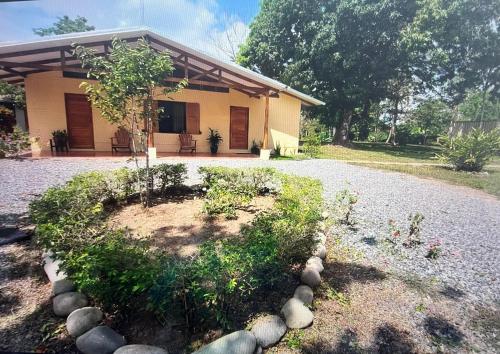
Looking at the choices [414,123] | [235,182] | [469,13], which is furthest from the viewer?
[235,182]

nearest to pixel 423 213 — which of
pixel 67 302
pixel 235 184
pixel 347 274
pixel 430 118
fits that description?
pixel 430 118

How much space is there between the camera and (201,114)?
10.2 metres

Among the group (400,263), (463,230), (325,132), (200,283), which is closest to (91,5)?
(200,283)

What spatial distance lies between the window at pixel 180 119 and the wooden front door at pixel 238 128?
1448mm

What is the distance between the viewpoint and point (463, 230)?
10.9ft

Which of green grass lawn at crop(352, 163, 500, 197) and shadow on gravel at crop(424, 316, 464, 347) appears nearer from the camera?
shadow on gravel at crop(424, 316, 464, 347)

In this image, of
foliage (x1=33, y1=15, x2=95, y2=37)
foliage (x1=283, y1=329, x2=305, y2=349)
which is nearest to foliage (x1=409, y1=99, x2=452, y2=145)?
foliage (x1=283, y1=329, x2=305, y2=349)

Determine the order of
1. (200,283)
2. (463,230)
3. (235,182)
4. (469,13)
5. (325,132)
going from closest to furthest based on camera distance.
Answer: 1. (200,283)
2. (469,13)
3. (463,230)
4. (235,182)
5. (325,132)

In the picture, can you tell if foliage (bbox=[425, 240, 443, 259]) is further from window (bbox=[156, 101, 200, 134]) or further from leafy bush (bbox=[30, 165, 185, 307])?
window (bbox=[156, 101, 200, 134])

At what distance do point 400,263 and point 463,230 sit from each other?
1383 mm

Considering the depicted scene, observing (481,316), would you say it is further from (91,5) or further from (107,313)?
(91,5)

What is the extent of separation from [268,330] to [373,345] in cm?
69

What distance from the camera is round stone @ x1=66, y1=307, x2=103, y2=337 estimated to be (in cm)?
165

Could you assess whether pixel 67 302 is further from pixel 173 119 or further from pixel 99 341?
pixel 173 119
